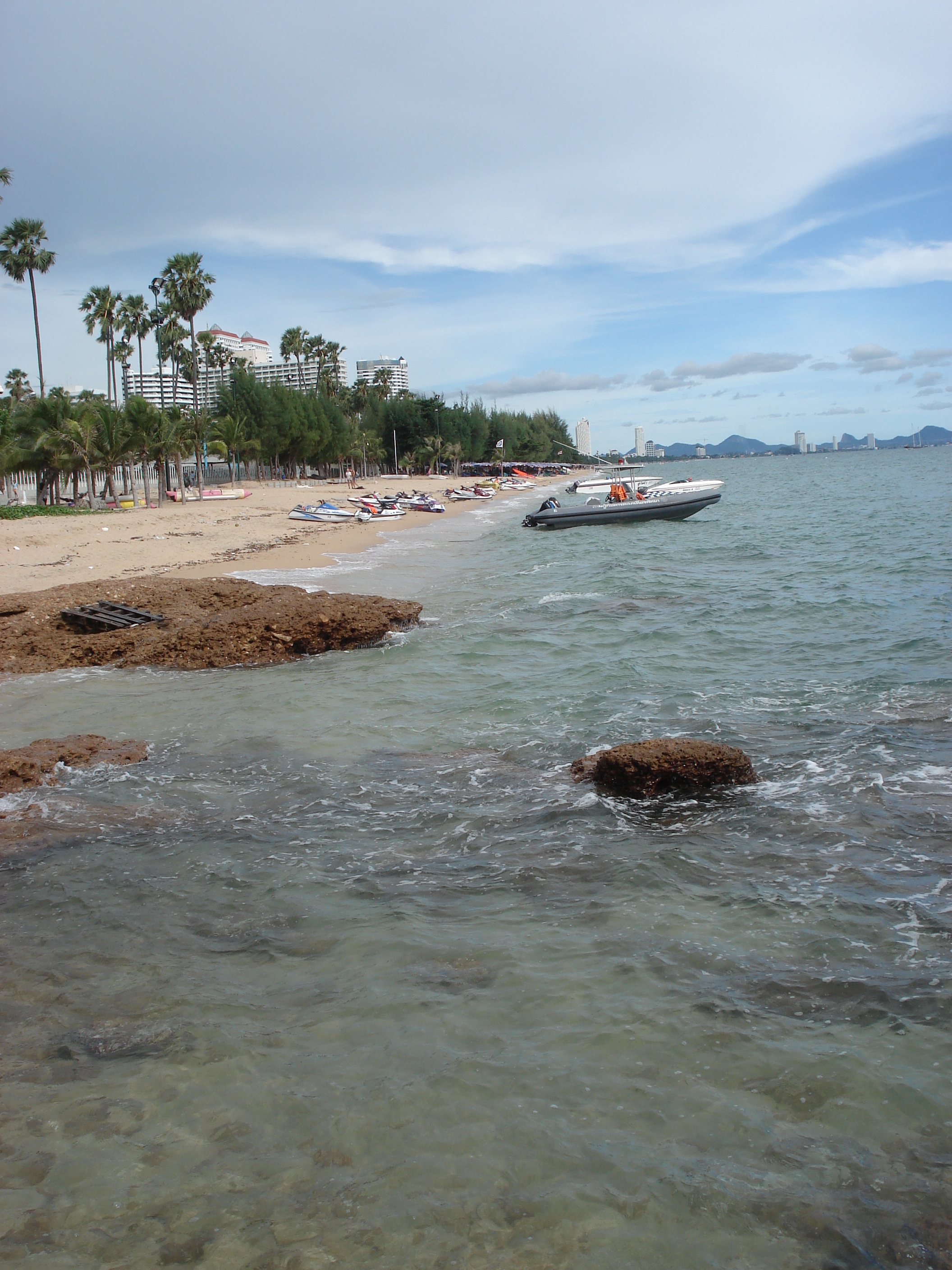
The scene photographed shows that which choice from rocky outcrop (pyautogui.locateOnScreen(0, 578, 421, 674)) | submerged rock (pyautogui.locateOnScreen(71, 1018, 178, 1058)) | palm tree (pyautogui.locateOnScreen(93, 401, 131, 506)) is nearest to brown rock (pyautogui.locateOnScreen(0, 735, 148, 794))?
rocky outcrop (pyautogui.locateOnScreen(0, 578, 421, 674))

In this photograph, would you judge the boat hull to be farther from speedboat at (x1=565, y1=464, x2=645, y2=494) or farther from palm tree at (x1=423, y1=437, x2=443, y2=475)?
palm tree at (x1=423, y1=437, x2=443, y2=475)

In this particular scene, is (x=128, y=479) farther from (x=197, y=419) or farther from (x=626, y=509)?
(x=626, y=509)

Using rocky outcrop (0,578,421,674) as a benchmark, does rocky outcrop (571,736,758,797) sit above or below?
below

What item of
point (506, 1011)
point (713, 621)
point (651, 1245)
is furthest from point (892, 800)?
point (713, 621)

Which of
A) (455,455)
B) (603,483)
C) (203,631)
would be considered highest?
(455,455)

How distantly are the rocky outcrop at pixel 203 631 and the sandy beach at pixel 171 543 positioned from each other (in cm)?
498

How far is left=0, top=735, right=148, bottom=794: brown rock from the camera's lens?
6.99 metres

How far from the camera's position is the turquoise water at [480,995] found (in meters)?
2.86

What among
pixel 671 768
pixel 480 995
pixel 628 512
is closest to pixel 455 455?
pixel 628 512

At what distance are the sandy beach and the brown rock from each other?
36.7 feet

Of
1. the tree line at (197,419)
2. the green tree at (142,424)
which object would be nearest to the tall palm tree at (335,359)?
the tree line at (197,419)

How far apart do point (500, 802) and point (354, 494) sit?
59.3m

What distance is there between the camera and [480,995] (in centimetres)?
408

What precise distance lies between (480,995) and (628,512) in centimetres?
3299
